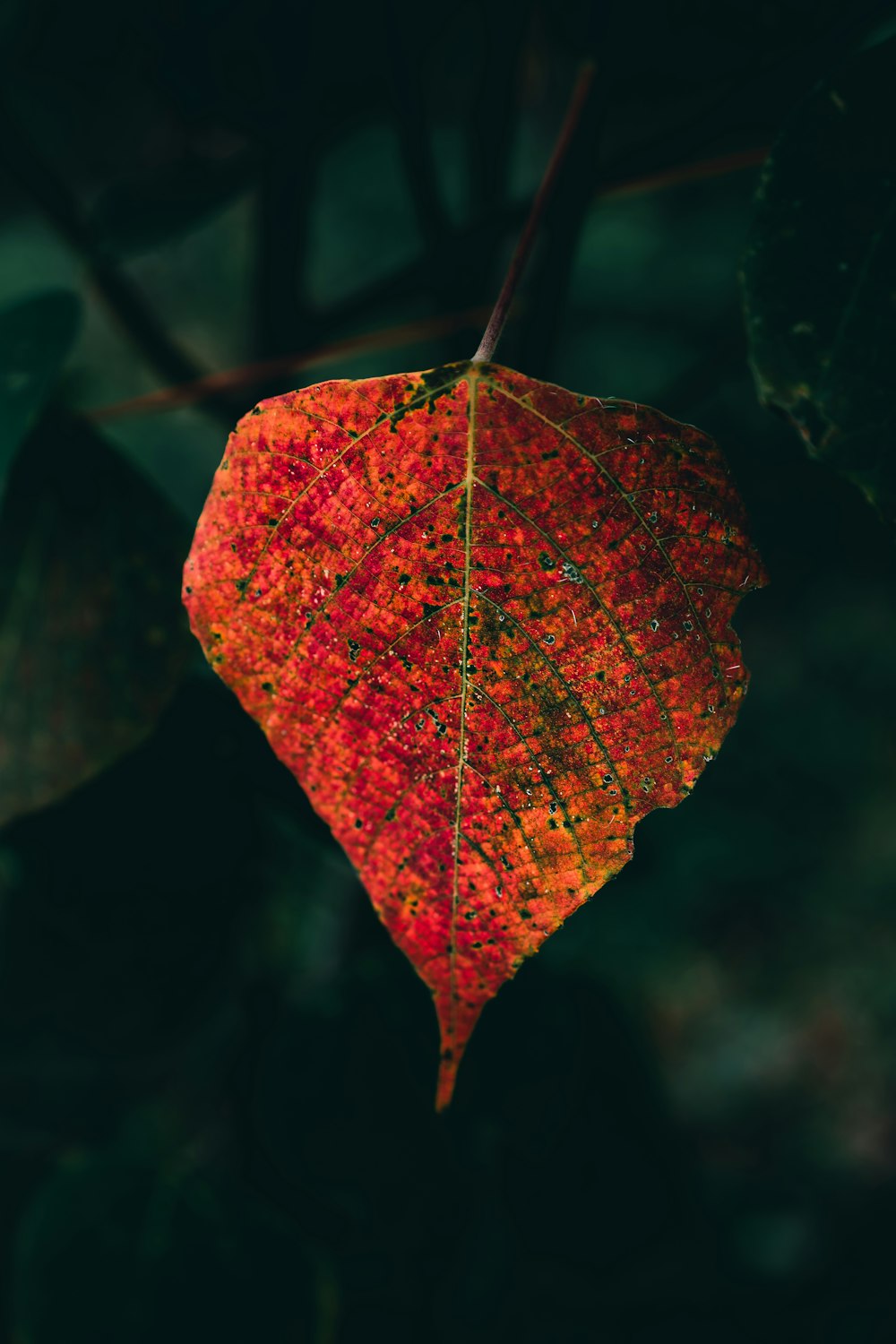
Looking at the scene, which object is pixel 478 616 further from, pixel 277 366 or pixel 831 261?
pixel 277 366

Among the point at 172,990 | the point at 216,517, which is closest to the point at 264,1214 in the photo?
the point at 172,990

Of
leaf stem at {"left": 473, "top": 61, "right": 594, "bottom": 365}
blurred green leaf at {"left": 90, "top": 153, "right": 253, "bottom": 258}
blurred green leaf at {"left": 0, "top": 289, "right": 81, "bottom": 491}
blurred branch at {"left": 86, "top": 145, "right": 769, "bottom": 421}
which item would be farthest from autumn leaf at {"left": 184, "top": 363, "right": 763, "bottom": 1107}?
blurred green leaf at {"left": 90, "top": 153, "right": 253, "bottom": 258}

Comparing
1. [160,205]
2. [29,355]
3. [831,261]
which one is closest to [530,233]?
[831,261]

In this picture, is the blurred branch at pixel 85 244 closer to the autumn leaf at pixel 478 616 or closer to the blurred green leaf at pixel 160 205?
the blurred green leaf at pixel 160 205

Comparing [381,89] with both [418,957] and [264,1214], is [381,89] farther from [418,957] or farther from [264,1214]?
[264,1214]

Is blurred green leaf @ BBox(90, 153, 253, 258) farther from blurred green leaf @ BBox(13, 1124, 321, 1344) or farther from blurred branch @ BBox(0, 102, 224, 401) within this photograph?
blurred green leaf @ BBox(13, 1124, 321, 1344)

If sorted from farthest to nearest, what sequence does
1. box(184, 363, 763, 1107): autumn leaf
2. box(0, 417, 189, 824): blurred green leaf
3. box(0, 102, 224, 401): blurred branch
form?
box(0, 102, 224, 401): blurred branch → box(0, 417, 189, 824): blurred green leaf → box(184, 363, 763, 1107): autumn leaf
